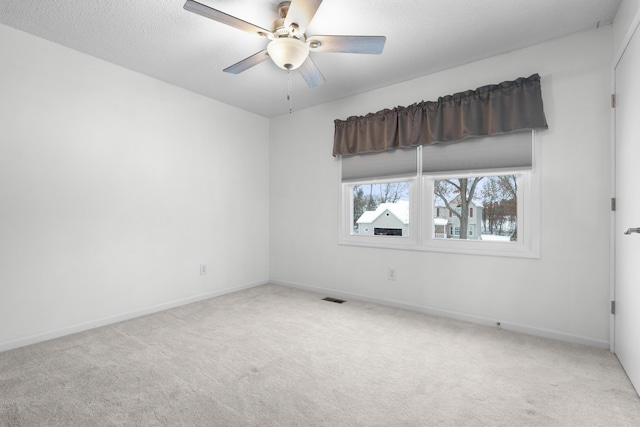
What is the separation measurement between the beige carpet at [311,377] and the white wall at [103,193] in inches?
14.9

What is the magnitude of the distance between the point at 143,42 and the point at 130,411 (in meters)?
2.75

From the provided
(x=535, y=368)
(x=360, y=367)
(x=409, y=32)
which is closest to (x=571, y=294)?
(x=535, y=368)

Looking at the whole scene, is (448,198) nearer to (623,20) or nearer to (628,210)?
(628,210)

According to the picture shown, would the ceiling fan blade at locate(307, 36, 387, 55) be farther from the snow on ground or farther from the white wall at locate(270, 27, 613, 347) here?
the snow on ground

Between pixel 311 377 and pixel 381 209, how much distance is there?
86.6 inches

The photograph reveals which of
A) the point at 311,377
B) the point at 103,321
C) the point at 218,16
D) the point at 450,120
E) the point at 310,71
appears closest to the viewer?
the point at 218,16

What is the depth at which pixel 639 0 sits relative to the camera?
1.77 meters

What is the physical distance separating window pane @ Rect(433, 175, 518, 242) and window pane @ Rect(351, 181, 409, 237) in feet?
1.19

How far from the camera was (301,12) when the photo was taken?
1.92m

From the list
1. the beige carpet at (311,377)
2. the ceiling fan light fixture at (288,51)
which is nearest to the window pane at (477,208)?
the beige carpet at (311,377)

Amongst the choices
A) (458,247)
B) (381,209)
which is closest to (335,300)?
(381,209)

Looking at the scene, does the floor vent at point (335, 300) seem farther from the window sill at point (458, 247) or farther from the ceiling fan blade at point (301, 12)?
the ceiling fan blade at point (301, 12)

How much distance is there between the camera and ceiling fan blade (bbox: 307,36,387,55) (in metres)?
2.10

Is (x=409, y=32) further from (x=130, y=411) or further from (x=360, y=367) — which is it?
(x=130, y=411)
